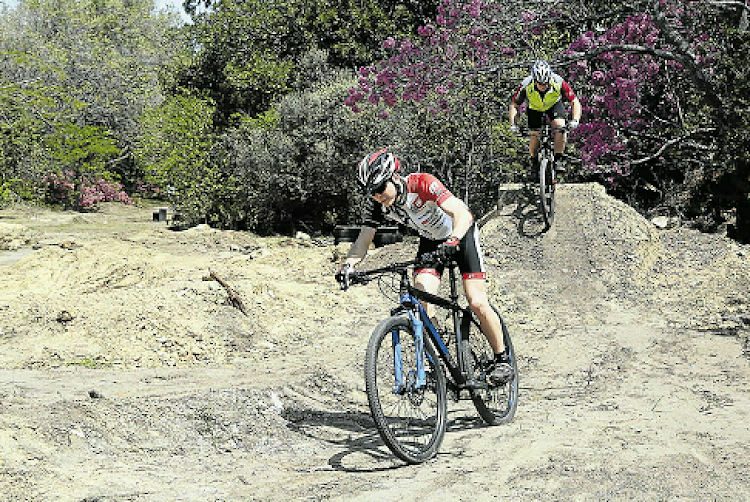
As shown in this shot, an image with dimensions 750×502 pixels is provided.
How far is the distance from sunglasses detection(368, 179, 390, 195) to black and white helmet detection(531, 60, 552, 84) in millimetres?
5297

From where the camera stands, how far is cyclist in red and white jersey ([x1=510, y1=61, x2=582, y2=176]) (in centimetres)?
978

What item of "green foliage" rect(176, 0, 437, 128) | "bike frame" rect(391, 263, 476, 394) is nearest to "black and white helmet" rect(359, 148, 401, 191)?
"bike frame" rect(391, 263, 476, 394)

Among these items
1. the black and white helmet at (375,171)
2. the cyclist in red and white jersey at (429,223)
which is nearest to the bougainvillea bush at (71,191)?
the cyclist in red and white jersey at (429,223)

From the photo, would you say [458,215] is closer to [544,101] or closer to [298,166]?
[544,101]

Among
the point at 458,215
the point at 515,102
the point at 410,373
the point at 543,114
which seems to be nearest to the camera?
the point at 410,373

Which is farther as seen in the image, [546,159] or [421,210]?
[546,159]

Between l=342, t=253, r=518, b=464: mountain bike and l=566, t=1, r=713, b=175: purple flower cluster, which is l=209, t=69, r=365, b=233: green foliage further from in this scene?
l=342, t=253, r=518, b=464: mountain bike

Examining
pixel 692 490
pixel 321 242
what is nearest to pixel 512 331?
pixel 692 490

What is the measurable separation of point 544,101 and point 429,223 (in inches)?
213

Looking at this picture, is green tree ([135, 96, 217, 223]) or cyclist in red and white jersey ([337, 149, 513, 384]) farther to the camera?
green tree ([135, 96, 217, 223])

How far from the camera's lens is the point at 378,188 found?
5023 millimetres

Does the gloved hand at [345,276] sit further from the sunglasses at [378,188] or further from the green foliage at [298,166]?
the green foliage at [298,166]

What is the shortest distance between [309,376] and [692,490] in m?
3.75

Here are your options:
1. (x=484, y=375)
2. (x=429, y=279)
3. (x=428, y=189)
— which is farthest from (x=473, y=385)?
(x=428, y=189)
